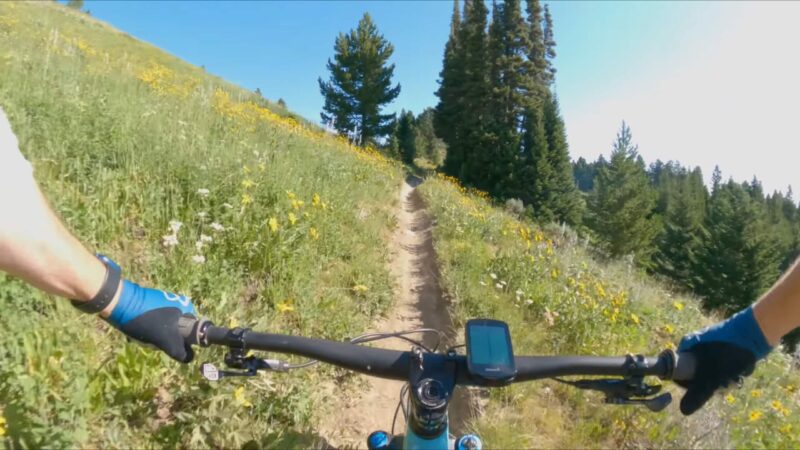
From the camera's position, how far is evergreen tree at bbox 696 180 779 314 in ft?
119

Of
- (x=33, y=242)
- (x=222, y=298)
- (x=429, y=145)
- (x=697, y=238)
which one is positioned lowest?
(x=222, y=298)

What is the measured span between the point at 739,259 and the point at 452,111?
98.1ft

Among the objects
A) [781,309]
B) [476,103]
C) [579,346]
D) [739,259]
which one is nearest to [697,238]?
[739,259]

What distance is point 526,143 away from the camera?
29750mm

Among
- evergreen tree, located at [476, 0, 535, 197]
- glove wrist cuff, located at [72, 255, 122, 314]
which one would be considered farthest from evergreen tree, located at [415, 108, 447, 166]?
glove wrist cuff, located at [72, 255, 122, 314]

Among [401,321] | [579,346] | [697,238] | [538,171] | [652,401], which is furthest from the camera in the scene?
[697,238]

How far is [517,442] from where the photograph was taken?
8.59 feet

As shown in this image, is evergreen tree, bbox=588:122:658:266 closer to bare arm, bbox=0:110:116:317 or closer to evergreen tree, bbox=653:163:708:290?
evergreen tree, bbox=653:163:708:290

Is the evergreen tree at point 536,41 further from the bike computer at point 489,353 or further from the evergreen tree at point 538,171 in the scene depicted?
the bike computer at point 489,353

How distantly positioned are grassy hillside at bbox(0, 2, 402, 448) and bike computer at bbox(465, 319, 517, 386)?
4.64 ft

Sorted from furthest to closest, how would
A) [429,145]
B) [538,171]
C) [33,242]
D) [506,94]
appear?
[429,145]
[506,94]
[538,171]
[33,242]

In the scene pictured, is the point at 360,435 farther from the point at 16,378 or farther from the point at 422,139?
the point at 422,139

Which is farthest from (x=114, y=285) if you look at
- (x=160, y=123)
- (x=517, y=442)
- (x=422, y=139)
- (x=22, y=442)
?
(x=422, y=139)

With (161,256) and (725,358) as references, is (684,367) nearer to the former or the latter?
(725,358)
